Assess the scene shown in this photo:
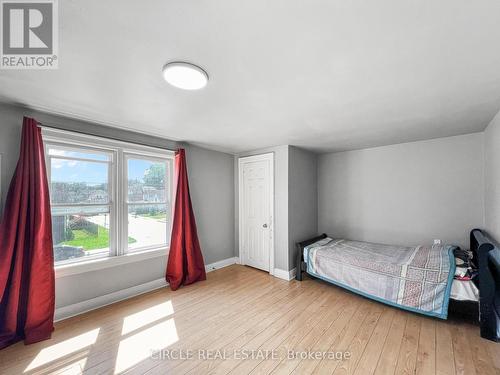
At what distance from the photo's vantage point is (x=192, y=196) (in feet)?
12.2

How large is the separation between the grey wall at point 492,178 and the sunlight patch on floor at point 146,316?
12.9 ft

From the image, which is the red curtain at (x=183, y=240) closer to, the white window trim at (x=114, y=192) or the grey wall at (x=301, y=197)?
the white window trim at (x=114, y=192)

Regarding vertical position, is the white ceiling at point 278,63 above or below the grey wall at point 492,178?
above

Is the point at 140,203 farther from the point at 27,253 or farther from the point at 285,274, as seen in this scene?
the point at 285,274

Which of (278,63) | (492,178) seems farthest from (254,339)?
(492,178)

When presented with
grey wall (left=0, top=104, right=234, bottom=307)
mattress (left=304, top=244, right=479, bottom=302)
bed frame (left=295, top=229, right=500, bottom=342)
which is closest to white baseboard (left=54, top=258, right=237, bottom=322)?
grey wall (left=0, top=104, right=234, bottom=307)

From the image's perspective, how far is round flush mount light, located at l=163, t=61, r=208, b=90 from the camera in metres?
1.41

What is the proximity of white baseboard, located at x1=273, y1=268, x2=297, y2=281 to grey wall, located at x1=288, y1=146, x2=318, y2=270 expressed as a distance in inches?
3.4

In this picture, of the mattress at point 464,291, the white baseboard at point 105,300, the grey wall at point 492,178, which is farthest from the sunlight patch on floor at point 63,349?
the grey wall at point 492,178

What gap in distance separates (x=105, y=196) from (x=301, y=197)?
316cm

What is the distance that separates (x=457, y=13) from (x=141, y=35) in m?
1.65

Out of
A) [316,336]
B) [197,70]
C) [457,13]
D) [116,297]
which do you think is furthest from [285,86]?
[116,297]

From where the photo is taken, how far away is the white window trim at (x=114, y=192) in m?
2.37

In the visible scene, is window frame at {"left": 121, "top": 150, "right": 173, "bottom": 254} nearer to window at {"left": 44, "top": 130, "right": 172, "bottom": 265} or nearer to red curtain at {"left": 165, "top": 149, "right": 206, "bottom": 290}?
window at {"left": 44, "top": 130, "right": 172, "bottom": 265}
